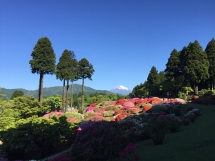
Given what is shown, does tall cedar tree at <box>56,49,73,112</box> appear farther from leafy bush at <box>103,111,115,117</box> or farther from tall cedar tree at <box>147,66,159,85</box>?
tall cedar tree at <box>147,66,159,85</box>

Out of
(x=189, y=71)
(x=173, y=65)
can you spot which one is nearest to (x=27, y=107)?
(x=189, y=71)

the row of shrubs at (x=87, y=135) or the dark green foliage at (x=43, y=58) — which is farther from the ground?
the dark green foliage at (x=43, y=58)

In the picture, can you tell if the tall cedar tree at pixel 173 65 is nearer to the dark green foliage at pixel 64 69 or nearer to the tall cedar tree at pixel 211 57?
the tall cedar tree at pixel 211 57

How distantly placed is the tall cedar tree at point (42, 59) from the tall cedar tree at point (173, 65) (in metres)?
22.0

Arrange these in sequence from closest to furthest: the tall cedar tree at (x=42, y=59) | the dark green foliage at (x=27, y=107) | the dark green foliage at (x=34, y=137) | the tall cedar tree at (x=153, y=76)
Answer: the dark green foliage at (x=34, y=137)
the dark green foliage at (x=27, y=107)
the tall cedar tree at (x=42, y=59)
the tall cedar tree at (x=153, y=76)

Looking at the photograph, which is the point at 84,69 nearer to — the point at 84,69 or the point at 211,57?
the point at 84,69

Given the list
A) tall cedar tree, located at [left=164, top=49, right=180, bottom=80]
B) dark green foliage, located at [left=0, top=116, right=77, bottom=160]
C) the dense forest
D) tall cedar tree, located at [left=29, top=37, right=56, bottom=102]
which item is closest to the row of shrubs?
dark green foliage, located at [left=0, top=116, right=77, bottom=160]

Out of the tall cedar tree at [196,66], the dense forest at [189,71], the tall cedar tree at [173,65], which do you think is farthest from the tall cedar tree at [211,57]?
the tall cedar tree at [173,65]

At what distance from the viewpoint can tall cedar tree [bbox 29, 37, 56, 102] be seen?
32.2 m

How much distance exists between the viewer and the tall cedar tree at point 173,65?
40.9 meters

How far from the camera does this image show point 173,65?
41406 millimetres

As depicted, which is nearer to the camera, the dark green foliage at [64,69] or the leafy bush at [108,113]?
the leafy bush at [108,113]

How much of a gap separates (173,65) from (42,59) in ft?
79.6

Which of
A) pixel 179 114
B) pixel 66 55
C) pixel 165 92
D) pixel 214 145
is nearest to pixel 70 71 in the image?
pixel 66 55
